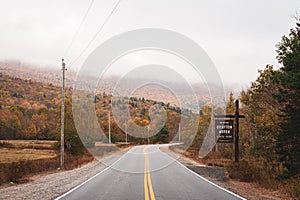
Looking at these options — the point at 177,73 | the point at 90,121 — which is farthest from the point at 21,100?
the point at 177,73

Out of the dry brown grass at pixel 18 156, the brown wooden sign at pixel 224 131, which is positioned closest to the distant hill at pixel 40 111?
the dry brown grass at pixel 18 156

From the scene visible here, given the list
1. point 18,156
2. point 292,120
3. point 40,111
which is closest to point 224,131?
point 292,120

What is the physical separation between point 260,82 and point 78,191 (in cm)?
2288

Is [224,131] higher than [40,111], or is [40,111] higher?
[40,111]

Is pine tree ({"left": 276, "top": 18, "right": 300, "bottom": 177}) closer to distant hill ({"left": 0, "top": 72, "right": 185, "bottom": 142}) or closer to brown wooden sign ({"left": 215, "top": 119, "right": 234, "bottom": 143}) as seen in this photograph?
brown wooden sign ({"left": 215, "top": 119, "right": 234, "bottom": 143})

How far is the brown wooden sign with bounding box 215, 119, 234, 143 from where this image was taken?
83.0 feet

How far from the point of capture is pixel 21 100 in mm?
137375

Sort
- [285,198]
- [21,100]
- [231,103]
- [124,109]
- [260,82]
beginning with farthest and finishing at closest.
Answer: [21,100] → [231,103] → [260,82] → [124,109] → [285,198]

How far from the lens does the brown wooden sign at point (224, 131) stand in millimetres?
25303

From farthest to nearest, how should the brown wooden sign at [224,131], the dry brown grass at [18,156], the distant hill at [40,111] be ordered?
the dry brown grass at [18,156], the distant hill at [40,111], the brown wooden sign at [224,131]

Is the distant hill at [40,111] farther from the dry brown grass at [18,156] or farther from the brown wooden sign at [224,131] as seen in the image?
the brown wooden sign at [224,131]

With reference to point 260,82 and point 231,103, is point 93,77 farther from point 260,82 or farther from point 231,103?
point 231,103

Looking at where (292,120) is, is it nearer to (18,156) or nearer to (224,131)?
(224,131)

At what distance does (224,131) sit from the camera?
25.4 meters
